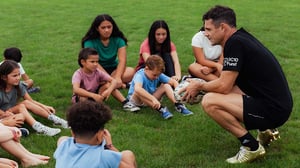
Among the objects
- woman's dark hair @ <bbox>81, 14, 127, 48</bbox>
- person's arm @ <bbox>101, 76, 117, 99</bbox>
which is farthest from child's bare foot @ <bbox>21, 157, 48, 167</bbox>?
woman's dark hair @ <bbox>81, 14, 127, 48</bbox>

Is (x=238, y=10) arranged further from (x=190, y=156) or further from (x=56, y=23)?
(x=190, y=156)

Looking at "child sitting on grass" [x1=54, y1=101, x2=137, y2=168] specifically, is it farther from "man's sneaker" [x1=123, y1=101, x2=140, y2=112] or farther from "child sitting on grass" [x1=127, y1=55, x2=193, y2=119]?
"man's sneaker" [x1=123, y1=101, x2=140, y2=112]

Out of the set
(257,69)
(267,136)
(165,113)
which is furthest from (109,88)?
(257,69)

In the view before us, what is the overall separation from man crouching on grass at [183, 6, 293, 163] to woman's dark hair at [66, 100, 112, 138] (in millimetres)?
1757

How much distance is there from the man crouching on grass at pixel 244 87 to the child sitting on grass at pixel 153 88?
1548 millimetres

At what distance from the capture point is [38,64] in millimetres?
9023

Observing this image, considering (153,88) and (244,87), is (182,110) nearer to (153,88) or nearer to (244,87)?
(153,88)

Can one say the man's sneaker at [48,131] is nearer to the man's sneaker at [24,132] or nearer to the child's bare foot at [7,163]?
the man's sneaker at [24,132]

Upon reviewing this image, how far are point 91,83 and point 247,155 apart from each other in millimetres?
2702

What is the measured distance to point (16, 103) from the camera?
19.2ft

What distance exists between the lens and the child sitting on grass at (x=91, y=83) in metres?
6.34

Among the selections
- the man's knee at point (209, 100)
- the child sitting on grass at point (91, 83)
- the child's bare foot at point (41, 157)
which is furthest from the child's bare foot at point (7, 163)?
the man's knee at point (209, 100)

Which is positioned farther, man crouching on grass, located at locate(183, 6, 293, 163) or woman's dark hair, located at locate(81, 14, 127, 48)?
woman's dark hair, located at locate(81, 14, 127, 48)

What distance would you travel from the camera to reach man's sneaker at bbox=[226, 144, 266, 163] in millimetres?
4734
